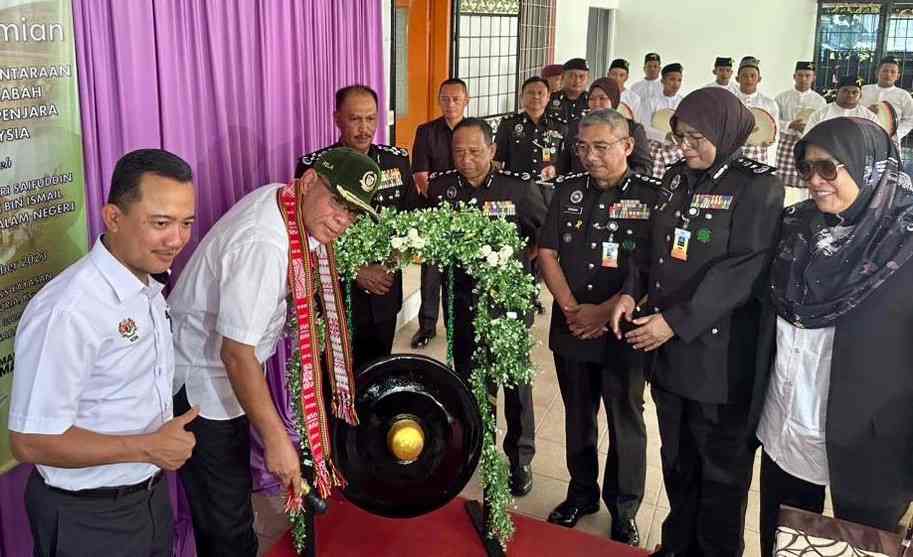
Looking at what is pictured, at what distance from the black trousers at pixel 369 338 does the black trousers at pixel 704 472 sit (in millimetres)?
1260

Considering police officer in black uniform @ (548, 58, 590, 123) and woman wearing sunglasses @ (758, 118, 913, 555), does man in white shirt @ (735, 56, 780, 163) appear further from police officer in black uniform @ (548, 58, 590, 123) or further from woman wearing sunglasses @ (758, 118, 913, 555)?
woman wearing sunglasses @ (758, 118, 913, 555)

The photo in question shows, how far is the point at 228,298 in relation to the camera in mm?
1893

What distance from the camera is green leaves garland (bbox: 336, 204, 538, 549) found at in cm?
247

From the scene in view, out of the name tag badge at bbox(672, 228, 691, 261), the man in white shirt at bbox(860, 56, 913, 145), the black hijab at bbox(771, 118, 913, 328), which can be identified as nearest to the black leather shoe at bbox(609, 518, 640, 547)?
the name tag badge at bbox(672, 228, 691, 261)

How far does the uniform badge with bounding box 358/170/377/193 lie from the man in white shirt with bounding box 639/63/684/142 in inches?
232

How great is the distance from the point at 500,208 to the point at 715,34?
9.42 metres

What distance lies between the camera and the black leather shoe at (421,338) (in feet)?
16.5

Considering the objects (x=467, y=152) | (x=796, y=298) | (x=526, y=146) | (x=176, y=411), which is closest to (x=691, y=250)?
(x=796, y=298)

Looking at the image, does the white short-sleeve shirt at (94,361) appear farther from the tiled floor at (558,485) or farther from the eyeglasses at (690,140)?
the eyeglasses at (690,140)

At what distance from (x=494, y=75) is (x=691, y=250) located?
5.80m

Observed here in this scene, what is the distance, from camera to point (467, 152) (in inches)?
123

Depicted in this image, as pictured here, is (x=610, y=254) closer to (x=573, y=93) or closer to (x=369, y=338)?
(x=369, y=338)

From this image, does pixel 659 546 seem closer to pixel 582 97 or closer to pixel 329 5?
pixel 329 5

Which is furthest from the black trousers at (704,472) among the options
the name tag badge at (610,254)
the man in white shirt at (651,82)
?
the man in white shirt at (651,82)
